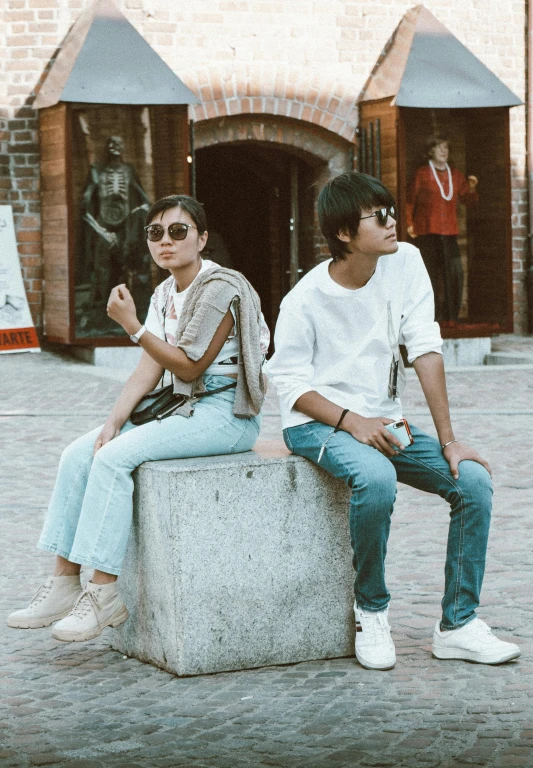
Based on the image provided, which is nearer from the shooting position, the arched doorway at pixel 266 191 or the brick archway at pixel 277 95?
the brick archway at pixel 277 95

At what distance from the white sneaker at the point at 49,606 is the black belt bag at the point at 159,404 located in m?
0.59

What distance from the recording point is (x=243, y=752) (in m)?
3.48

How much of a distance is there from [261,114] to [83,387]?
14.7 ft

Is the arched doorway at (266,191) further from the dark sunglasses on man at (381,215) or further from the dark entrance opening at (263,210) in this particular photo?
the dark sunglasses on man at (381,215)

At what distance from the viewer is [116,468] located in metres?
4.25

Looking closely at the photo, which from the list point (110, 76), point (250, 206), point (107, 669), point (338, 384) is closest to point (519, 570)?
point (338, 384)

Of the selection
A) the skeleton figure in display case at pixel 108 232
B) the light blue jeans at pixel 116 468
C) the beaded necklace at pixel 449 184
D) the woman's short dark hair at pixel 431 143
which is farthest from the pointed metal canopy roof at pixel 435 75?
the light blue jeans at pixel 116 468

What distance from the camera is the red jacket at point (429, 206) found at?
14328 millimetres

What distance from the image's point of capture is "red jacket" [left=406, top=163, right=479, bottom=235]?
14.3 m

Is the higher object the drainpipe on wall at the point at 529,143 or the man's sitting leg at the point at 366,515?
the drainpipe on wall at the point at 529,143

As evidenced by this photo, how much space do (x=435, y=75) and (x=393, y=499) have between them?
1044 cm

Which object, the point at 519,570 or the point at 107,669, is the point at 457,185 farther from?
the point at 107,669

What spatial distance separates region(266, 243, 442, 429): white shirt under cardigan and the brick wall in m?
9.90

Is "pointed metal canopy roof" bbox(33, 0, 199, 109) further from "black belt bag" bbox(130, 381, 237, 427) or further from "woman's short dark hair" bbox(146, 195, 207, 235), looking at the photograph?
"black belt bag" bbox(130, 381, 237, 427)
